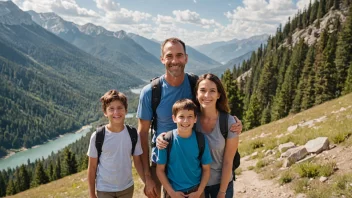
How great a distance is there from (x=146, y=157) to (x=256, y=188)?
5299 millimetres

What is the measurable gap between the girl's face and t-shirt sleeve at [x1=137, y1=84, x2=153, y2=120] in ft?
3.27

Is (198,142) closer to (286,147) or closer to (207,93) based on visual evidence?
(207,93)

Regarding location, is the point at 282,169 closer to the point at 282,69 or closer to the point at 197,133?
the point at 197,133

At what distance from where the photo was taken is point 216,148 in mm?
4590

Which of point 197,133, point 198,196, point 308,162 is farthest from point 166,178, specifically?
point 308,162

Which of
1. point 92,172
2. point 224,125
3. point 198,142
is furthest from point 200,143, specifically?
point 92,172

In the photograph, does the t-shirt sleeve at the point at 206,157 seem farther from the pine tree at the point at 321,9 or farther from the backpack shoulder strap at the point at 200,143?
the pine tree at the point at 321,9

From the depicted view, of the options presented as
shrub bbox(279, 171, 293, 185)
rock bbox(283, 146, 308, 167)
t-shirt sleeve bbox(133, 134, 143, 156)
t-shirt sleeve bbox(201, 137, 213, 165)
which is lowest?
shrub bbox(279, 171, 293, 185)

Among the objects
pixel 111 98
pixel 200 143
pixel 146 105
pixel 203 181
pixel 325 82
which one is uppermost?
pixel 111 98

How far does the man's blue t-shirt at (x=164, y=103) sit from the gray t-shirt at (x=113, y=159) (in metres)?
0.65

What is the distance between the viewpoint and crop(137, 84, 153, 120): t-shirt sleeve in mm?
4949

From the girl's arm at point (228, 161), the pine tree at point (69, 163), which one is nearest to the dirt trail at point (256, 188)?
the girl's arm at point (228, 161)

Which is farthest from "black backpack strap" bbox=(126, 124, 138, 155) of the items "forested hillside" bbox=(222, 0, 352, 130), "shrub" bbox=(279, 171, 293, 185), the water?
the water

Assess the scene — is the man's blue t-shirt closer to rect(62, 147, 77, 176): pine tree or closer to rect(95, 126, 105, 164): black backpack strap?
rect(95, 126, 105, 164): black backpack strap
